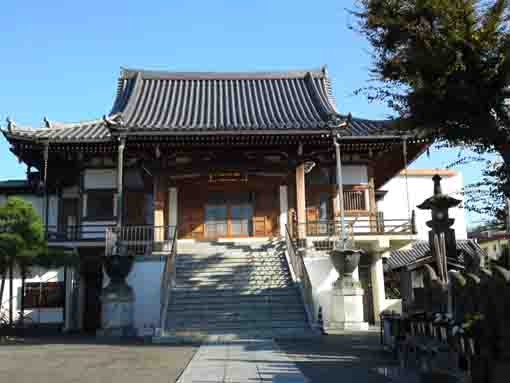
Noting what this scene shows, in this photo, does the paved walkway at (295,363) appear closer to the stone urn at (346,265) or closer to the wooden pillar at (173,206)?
the stone urn at (346,265)

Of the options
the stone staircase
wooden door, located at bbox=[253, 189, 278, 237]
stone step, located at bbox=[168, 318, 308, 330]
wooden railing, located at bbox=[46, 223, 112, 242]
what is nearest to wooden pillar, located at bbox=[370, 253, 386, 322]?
the stone staircase

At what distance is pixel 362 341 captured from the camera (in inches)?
477

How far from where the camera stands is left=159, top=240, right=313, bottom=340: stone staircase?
13.2m

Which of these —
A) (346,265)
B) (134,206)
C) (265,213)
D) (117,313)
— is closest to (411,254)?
(265,213)

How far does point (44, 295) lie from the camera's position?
19844 millimetres

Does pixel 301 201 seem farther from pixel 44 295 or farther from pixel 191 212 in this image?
pixel 44 295

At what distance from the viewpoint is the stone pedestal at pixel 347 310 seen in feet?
48.2

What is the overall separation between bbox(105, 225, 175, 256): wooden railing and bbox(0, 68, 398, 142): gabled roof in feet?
10.5

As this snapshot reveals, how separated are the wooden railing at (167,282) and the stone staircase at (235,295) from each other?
0.55ft

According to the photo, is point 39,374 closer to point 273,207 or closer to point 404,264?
point 273,207

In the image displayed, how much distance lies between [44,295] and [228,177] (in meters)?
8.22

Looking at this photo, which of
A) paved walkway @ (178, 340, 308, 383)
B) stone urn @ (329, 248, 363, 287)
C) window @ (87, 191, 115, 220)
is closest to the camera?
paved walkway @ (178, 340, 308, 383)

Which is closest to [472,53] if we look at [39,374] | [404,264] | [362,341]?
[362,341]

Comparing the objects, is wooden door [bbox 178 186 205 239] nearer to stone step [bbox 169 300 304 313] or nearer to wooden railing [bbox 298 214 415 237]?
wooden railing [bbox 298 214 415 237]
